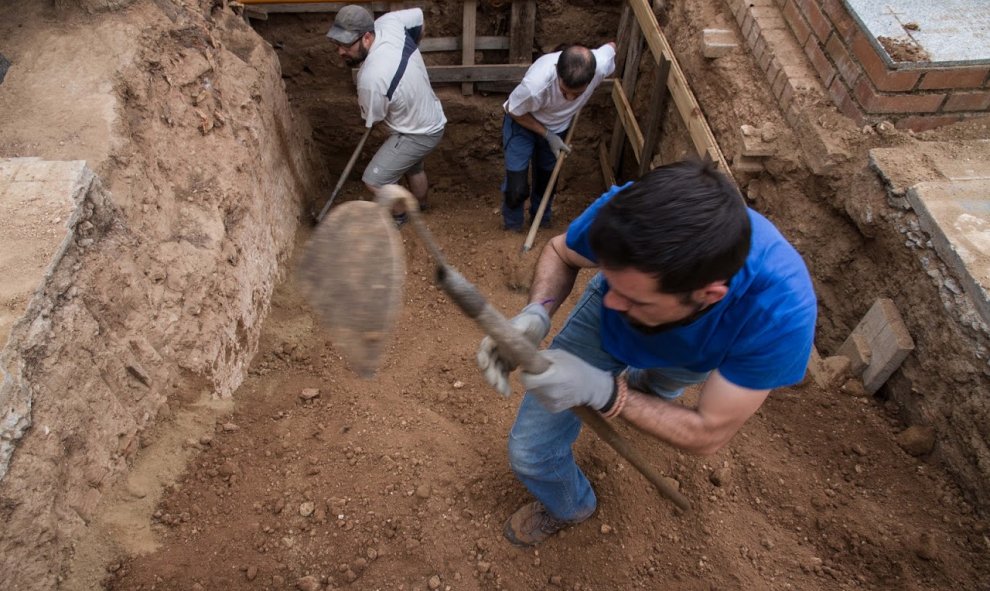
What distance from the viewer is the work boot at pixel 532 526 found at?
2730 mm

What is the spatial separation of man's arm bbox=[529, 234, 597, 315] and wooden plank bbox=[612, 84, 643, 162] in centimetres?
283

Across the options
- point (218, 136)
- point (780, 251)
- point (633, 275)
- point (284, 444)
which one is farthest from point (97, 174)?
point (780, 251)

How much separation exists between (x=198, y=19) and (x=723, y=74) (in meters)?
3.23

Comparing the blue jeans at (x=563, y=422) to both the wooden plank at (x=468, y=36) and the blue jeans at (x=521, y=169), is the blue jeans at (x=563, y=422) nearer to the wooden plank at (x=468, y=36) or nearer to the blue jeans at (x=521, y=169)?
the blue jeans at (x=521, y=169)

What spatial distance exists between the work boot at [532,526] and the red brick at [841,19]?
2801 mm

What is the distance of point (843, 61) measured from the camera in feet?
10.7

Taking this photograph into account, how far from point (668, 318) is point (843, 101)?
7.38 ft

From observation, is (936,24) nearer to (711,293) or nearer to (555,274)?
(555,274)

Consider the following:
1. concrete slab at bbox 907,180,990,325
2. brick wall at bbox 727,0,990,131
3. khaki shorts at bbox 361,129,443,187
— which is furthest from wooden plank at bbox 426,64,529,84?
concrete slab at bbox 907,180,990,325

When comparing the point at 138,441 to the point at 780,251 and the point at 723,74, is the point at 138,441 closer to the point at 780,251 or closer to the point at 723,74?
the point at 780,251

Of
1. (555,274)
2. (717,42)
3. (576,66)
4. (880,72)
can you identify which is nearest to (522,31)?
(576,66)

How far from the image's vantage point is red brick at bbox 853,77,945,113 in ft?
10.1

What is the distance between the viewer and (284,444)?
2914 mm

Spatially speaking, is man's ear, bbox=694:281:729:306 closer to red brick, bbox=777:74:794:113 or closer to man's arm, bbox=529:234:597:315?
man's arm, bbox=529:234:597:315
